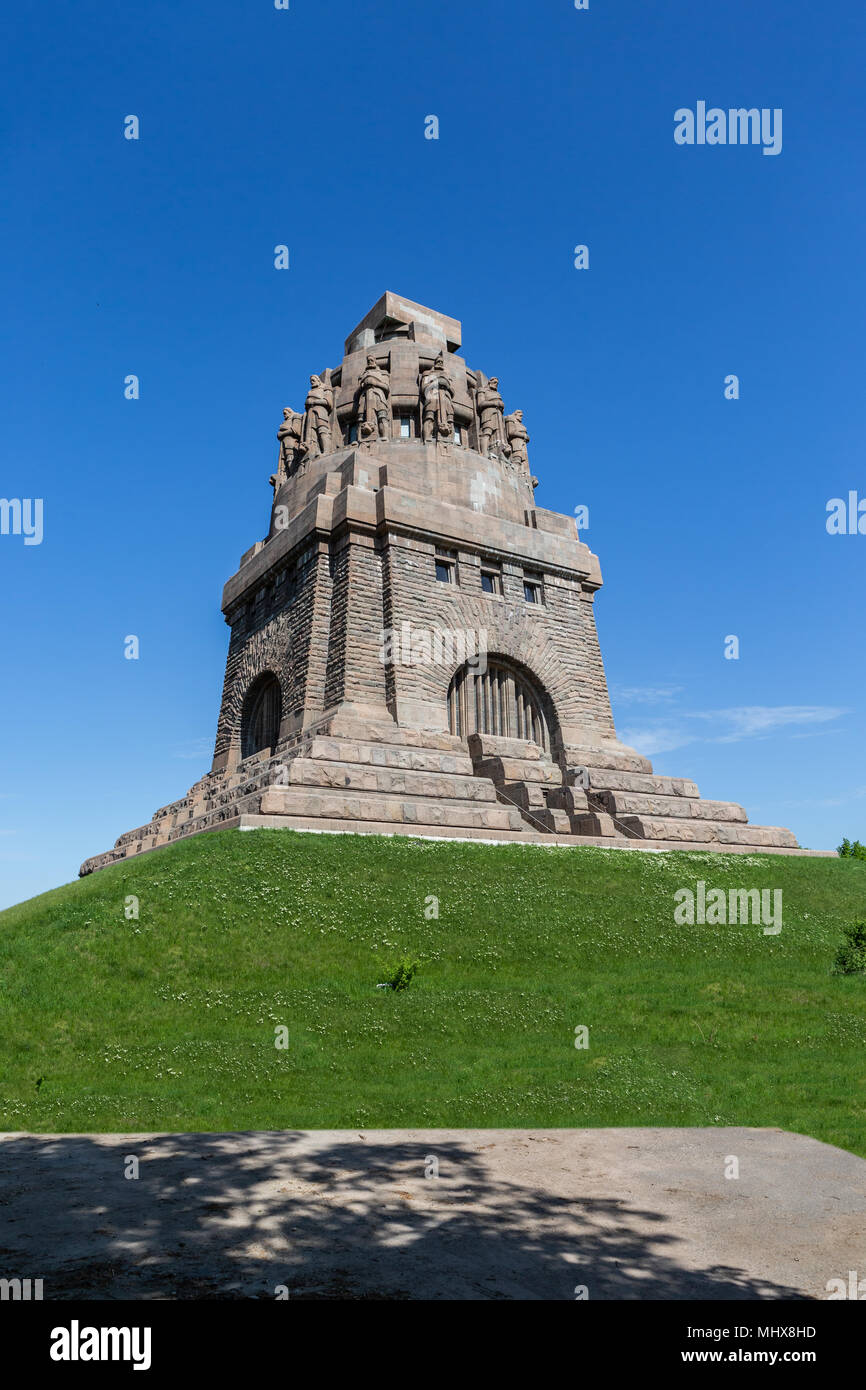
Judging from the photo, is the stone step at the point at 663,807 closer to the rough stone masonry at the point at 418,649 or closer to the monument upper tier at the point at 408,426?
the rough stone masonry at the point at 418,649

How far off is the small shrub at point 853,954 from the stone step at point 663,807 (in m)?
9.31

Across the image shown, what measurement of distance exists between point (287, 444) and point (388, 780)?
1832 centimetres

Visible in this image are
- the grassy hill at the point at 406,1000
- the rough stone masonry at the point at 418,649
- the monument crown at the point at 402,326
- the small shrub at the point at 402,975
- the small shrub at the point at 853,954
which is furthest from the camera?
the monument crown at the point at 402,326

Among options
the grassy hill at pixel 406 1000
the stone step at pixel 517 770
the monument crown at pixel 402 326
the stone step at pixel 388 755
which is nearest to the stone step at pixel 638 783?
the stone step at pixel 517 770

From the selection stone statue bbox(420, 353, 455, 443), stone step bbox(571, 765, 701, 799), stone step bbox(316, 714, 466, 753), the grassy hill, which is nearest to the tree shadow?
the grassy hill

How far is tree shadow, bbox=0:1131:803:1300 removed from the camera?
436cm

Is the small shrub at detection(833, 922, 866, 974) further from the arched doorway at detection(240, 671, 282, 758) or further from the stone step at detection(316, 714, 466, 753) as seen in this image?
the arched doorway at detection(240, 671, 282, 758)

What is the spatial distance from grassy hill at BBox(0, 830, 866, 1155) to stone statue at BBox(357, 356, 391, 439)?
17.2 metres

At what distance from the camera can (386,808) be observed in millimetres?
20094

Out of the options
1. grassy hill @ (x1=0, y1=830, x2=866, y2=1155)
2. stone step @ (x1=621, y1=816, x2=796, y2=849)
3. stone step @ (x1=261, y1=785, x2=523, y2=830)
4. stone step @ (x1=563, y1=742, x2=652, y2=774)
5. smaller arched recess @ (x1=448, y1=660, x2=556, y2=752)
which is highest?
smaller arched recess @ (x1=448, y1=660, x2=556, y2=752)

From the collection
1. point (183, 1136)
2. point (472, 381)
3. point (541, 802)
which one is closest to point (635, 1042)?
point (183, 1136)

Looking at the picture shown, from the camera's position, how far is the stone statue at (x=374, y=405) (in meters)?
30.6

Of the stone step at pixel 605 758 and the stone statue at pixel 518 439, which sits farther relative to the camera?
the stone statue at pixel 518 439

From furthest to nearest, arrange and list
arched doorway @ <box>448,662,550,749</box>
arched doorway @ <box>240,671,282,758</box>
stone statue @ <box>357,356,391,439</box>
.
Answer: stone statue @ <box>357,356,391,439</box>, arched doorway @ <box>240,671,282,758</box>, arched doorway @ <box>448,662,550,749</box>
